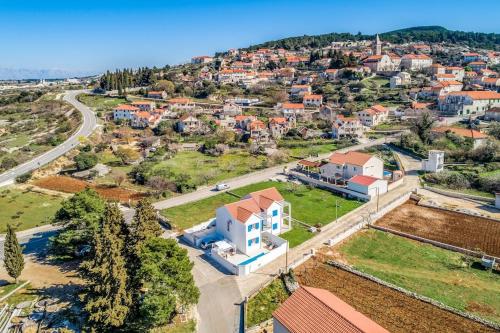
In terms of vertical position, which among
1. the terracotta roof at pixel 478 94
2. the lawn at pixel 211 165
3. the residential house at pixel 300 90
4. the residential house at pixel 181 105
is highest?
the residential house at pixel 300 90

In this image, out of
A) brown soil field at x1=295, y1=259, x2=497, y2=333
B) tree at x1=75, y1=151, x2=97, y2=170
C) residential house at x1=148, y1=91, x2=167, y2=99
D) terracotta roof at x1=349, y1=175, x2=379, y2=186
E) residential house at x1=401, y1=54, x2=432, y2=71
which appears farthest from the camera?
residential house at x1=401, y1=54, x2=432, y2=71

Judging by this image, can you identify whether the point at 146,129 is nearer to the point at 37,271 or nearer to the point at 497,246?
the point at 37,271

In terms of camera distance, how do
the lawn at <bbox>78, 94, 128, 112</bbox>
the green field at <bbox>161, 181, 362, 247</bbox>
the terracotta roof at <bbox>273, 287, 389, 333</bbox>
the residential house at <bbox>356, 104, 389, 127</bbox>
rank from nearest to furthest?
the terracotta roof at <bbox>273, 287, 389, 333</bbox> < the green field at <bbox>161, 181, 362, 247</bbox> < the residential house at <bbox>356, 104, 389, 127</bbox> < the lawn at <bbox>78, 94, 128, 112</bbox>

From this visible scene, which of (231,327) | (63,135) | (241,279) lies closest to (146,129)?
(63,135)

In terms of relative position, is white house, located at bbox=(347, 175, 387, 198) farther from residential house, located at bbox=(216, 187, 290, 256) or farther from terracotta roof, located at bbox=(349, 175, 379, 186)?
residential house, located at bbox=(216, 187, 290, 256)

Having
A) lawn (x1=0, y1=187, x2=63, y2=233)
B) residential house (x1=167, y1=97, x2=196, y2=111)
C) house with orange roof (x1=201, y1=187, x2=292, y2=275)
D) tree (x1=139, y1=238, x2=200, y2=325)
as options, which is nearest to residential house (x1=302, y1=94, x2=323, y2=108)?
residential house (x1=167, y1=97, x2=196, y2=111)

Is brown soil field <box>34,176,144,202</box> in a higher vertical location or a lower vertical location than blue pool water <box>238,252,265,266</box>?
higher

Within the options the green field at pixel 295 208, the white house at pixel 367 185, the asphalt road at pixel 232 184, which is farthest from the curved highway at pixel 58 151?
the white house at pixel 367 185

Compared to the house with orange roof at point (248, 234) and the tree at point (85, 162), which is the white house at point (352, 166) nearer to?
the house with orange roof at point (248, 234)
